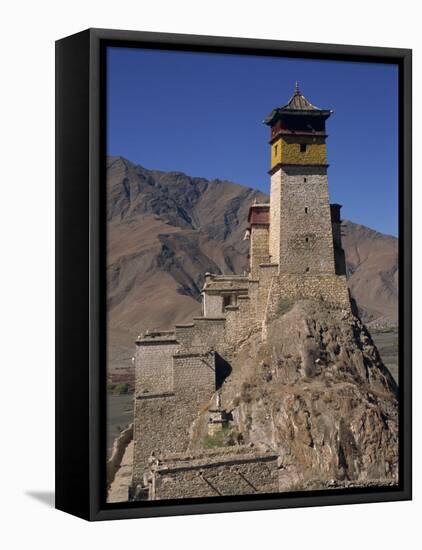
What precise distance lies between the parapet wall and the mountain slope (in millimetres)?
1109

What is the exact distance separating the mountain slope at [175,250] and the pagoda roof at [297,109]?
0.78 meters

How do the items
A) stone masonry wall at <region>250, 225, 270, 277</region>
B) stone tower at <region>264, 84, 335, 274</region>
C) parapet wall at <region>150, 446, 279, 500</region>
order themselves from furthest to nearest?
stone masonry wall at <region>250, 225, 270, 277</region> < stone tower at <region>264, 84, 335, 274</region> < parapet wall at <region>150, 446, 279, 500</region>

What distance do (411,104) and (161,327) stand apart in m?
3.41

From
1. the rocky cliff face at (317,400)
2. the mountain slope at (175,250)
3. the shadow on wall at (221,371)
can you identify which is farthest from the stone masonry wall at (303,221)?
the shadow on wall at (221,371)

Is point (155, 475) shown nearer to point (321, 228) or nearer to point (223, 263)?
point (223, 263)

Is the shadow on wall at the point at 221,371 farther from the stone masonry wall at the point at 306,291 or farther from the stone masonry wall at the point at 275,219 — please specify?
the stone masonry wall at the point at 275,219

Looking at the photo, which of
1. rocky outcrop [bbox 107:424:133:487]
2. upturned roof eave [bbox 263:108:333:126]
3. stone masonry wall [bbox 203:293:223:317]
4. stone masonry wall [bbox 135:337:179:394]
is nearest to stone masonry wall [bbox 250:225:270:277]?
stone masonry wall [bbox 203:293:223:317]

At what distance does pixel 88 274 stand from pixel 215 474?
7.75 feet

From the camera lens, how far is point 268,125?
15203 mm

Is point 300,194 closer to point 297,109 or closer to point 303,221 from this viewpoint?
point 303,221

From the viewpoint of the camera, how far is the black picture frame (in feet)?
45.6

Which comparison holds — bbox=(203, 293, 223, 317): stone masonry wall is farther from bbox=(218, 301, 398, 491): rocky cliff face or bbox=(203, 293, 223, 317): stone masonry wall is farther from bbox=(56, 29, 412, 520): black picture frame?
bbox=(56, 29, 412, 520): black picture frame

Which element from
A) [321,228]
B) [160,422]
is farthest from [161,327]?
[321,228]

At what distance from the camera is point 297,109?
15414 mm
